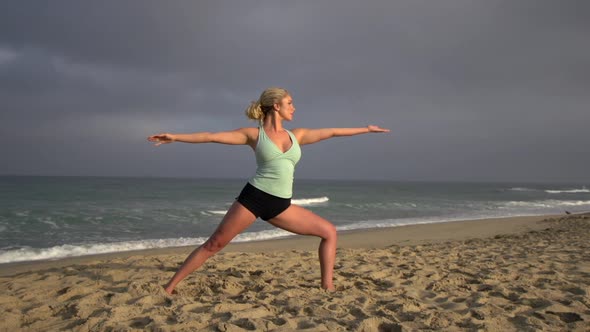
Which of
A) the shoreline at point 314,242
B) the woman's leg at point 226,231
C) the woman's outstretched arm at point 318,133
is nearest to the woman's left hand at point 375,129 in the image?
the woman's outstretched arm at point 318,133

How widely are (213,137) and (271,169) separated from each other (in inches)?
22.2

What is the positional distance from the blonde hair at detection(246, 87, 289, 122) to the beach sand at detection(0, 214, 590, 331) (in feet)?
5.64

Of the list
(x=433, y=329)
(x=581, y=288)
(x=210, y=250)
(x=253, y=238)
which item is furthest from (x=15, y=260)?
(x=581, y=288)

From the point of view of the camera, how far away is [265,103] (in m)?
3.82

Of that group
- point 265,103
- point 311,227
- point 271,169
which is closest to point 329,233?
point 311,227

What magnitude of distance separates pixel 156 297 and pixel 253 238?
8026 millimetres

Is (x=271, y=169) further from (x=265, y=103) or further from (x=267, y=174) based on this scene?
(x=265, y=103)

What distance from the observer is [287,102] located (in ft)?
12.5

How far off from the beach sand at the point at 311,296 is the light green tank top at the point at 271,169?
1.04 meters

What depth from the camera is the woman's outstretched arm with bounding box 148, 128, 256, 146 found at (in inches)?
132

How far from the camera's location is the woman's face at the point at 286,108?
379 cm

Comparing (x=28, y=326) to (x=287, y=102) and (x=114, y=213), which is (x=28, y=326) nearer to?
(x=287, y=102)

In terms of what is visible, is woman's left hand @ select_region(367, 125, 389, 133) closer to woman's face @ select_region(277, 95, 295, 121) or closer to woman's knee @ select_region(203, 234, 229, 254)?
woman's face @ select_region(277, 95, 295, 121)

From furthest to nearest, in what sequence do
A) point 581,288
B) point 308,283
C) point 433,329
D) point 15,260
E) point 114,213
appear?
point 114,213 → point 15,260 → point 308,283 → point 581,288 → point 433,329
